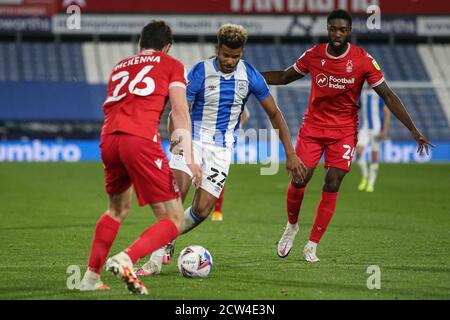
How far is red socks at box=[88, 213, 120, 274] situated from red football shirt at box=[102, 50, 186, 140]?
Answer: 2.22ft

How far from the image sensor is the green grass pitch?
7.10m

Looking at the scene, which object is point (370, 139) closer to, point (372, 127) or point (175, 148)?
point (372, 127)

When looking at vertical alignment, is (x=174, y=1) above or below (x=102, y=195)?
above

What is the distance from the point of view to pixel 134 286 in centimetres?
650

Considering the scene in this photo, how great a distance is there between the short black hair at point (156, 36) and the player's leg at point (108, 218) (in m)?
0.75

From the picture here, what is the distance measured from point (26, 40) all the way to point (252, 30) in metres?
8.89

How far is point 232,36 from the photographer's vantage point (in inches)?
308

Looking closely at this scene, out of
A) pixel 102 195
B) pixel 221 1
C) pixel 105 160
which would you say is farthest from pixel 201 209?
pixel 221 1

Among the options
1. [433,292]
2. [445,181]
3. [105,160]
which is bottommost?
[445,181]

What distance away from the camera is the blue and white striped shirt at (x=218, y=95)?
840 cm

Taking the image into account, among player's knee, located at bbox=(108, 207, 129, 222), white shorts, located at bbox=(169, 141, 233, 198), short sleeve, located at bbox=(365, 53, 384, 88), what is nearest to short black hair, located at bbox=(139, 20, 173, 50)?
player's knee, located at bbox=(108, 207, 129, 222)

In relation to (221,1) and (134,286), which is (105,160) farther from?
(221,1)

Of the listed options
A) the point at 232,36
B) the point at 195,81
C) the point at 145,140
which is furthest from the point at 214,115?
the point at 145,140

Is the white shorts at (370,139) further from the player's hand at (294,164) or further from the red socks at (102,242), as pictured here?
the red socks at (102,242)
